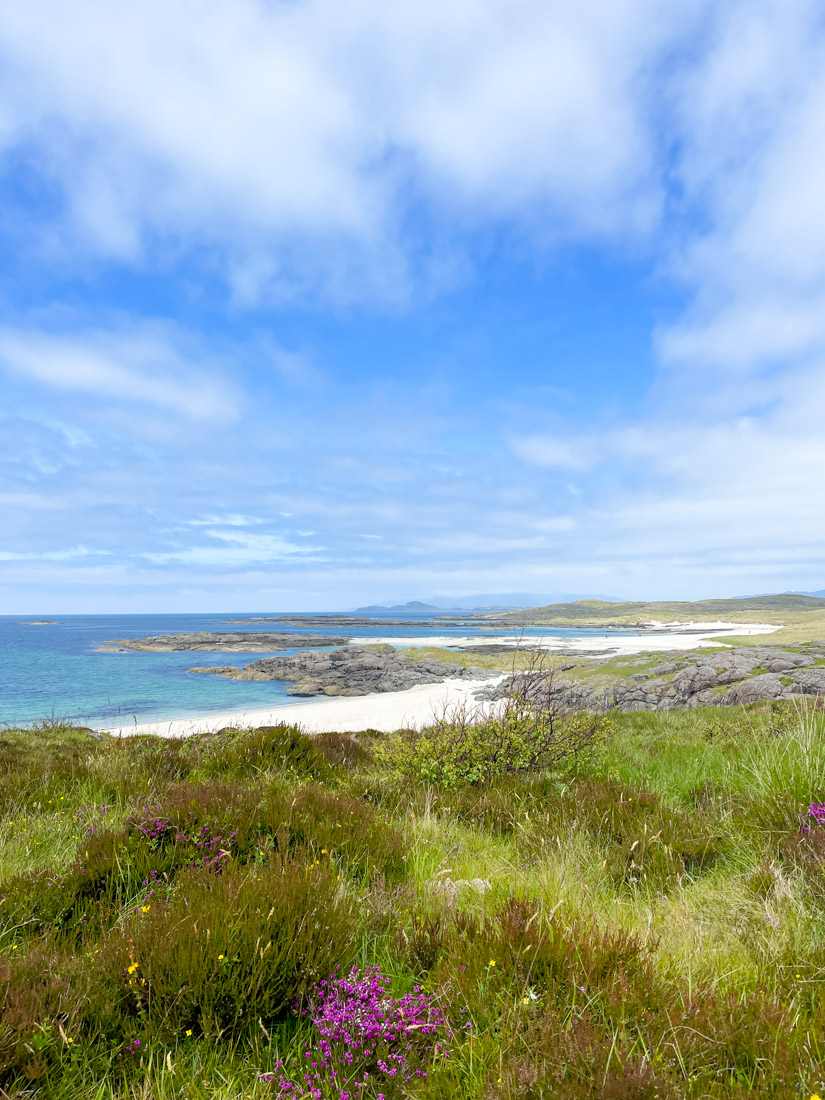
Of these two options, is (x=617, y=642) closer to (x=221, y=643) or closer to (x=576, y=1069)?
(x=221, y=643)

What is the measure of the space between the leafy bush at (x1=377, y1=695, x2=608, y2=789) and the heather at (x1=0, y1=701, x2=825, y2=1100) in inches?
72.9

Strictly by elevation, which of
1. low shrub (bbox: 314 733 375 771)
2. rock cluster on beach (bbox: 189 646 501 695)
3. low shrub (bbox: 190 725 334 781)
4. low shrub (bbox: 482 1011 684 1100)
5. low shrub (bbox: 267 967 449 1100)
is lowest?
rock cluster on beach (bbox: 189 646 501 695)

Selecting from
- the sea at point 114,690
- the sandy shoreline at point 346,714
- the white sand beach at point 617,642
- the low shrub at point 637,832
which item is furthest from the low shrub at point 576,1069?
the white sand beach at point 617,642

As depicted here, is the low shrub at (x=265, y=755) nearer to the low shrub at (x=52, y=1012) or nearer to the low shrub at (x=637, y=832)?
the low shrub at (x=637, y=832)

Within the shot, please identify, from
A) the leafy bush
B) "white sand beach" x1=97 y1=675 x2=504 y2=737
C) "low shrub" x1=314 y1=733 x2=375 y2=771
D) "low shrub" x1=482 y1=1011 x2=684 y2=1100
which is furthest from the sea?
"low shrub" x1=482 y1=1011 x2=684 y2=1100

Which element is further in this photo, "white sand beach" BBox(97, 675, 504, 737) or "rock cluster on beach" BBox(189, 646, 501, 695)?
"rock cluster on beach" BBox(189, 646, 501, 695)

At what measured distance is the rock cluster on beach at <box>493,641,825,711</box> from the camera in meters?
22.0

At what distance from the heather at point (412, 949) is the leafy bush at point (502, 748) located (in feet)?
6.08

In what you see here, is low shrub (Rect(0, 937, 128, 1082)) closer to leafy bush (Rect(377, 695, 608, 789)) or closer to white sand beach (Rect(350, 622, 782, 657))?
leafy bush (Rect(377, 695, 608, 789))

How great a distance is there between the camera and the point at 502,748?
7844 millimetres

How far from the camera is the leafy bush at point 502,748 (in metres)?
7.55

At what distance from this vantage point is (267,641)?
102 metres

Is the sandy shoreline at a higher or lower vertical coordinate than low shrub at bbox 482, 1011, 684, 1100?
lower

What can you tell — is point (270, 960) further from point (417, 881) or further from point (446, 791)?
point (446, 791)
